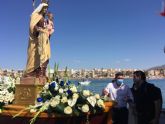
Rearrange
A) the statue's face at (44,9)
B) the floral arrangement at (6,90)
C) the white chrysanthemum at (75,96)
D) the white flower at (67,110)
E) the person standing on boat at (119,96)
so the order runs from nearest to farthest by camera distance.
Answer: the white flower at (67,110) → the white chrysanthemum at (75,96) → the floral arrangement at (6,90) → the statue's face at (44,9) → the person standing on boat at (119,96)

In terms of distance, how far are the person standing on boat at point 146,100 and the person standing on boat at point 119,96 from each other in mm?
194

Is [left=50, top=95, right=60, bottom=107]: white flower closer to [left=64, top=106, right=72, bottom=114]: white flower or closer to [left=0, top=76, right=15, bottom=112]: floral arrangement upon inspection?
[left=64, top=106, right=72, bottom=114]: white flower

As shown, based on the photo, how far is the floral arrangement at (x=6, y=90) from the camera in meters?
7.65

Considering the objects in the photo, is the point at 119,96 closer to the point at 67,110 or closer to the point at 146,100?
the point at 146,100

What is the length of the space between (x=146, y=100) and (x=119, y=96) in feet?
1.61

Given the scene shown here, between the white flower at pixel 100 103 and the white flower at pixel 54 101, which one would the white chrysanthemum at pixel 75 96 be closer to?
the white flower at pixel 54 101

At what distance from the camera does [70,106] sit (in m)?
6.77

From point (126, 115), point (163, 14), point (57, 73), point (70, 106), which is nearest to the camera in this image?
point (70, 106)

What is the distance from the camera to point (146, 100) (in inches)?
321

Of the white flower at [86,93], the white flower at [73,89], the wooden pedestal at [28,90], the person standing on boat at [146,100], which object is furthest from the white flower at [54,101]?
the person standing on boat at [146,100]

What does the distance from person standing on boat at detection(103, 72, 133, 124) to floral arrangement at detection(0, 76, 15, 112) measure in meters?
1.69

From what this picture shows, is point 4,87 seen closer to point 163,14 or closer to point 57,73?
point 57,73

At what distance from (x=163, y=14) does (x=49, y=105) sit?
377cm

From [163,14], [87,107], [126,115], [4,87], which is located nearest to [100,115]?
[87,107]
